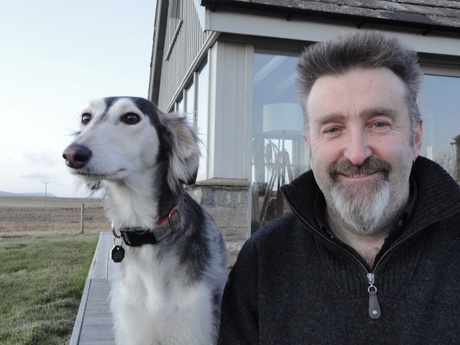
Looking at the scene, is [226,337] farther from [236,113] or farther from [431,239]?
[236,113]

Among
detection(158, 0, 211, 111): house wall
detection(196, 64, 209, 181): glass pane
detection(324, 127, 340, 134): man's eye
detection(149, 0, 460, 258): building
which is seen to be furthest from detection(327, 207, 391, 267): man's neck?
detection(158, 0, 211, 111): house wall

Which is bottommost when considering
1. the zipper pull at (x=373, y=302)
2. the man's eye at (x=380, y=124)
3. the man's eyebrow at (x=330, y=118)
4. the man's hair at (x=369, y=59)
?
the zipper pull at (x=373, y=302)

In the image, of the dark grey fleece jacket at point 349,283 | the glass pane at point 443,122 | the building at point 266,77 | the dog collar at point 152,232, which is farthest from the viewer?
the glass pane at point 443,122

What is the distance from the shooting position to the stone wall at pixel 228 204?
5.05 metres

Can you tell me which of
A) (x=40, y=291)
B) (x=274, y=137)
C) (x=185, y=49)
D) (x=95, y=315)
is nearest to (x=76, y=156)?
(x=95, y=315)

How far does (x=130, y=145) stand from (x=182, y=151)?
359 mm

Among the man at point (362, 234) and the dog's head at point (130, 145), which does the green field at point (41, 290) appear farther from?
the man at point (362, 234)

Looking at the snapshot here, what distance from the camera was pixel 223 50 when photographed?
17.1ft

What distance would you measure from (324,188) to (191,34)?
616cm

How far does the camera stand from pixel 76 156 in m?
1.98

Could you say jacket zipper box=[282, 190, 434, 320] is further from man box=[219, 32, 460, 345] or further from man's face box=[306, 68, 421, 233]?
man's face box=[306, 68, 421, 233]

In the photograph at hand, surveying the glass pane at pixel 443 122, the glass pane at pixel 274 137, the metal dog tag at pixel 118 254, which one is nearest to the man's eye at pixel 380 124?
the metal dog tag at pixel 118 254

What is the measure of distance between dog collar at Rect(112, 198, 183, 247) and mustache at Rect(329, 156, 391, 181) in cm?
93

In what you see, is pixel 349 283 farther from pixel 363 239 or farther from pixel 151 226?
pixel 151 226
